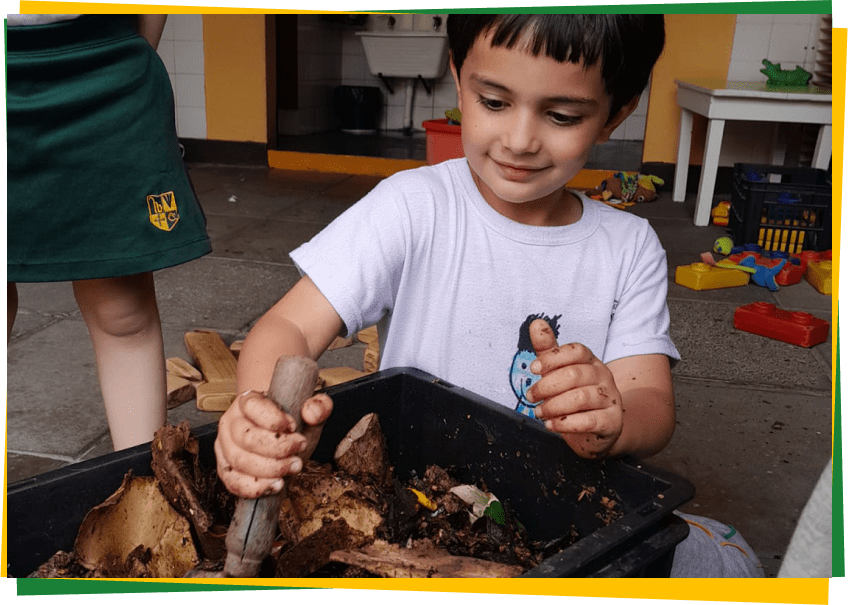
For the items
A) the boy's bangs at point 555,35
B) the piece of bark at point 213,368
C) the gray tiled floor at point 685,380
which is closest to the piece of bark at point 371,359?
the gray tiled floor at point 685,380

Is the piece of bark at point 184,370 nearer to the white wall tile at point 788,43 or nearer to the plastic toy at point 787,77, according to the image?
the plastic toy at point 787,77

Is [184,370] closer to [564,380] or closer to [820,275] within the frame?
[564,380]

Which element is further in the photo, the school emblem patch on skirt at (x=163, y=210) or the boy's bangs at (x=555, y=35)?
the school emblem patch on skirt at (x=163, y=210)

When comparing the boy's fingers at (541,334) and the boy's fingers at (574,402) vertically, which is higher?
the boy's fingers at (541,334)

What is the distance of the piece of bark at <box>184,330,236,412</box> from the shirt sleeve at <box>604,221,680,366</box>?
1091 millimetres

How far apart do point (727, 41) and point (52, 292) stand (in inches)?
154

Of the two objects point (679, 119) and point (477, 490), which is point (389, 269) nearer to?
point (477, 490)

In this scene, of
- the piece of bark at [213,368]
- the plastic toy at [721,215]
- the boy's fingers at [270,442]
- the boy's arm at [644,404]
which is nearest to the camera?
the boy's fingers at [270,442]

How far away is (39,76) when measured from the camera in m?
1.17

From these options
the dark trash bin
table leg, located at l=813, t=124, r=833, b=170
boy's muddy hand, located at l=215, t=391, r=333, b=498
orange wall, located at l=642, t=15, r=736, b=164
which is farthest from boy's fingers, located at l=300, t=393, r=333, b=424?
the dark trash bin

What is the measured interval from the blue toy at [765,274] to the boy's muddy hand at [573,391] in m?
2.58

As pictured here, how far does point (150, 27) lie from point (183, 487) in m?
0.91

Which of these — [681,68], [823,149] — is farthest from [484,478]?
[681,68]

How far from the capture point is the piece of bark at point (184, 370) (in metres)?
2.04
